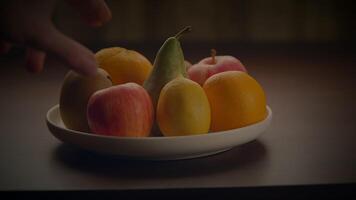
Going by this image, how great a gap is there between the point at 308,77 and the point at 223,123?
675mm

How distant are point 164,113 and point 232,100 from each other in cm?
10

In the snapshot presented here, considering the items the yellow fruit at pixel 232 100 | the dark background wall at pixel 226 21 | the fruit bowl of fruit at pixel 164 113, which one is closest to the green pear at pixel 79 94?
the fruit bowl of fruit at pixel 164 113

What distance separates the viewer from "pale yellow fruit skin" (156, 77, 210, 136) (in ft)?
2.70

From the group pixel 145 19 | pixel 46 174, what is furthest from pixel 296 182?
pixel 145 19

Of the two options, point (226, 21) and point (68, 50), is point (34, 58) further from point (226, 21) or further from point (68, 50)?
point (226, 21)

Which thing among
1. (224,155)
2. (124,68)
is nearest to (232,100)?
(224,155)

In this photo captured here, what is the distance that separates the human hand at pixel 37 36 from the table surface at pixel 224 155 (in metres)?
A: 0.15

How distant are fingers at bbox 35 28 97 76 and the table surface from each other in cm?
15

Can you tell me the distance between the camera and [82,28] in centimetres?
244

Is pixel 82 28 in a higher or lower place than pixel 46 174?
lower

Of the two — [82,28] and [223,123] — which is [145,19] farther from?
[223,123]

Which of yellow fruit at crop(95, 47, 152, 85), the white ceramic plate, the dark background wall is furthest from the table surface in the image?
the dark background wall

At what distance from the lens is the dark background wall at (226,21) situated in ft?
7.95

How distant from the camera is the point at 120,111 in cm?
82
